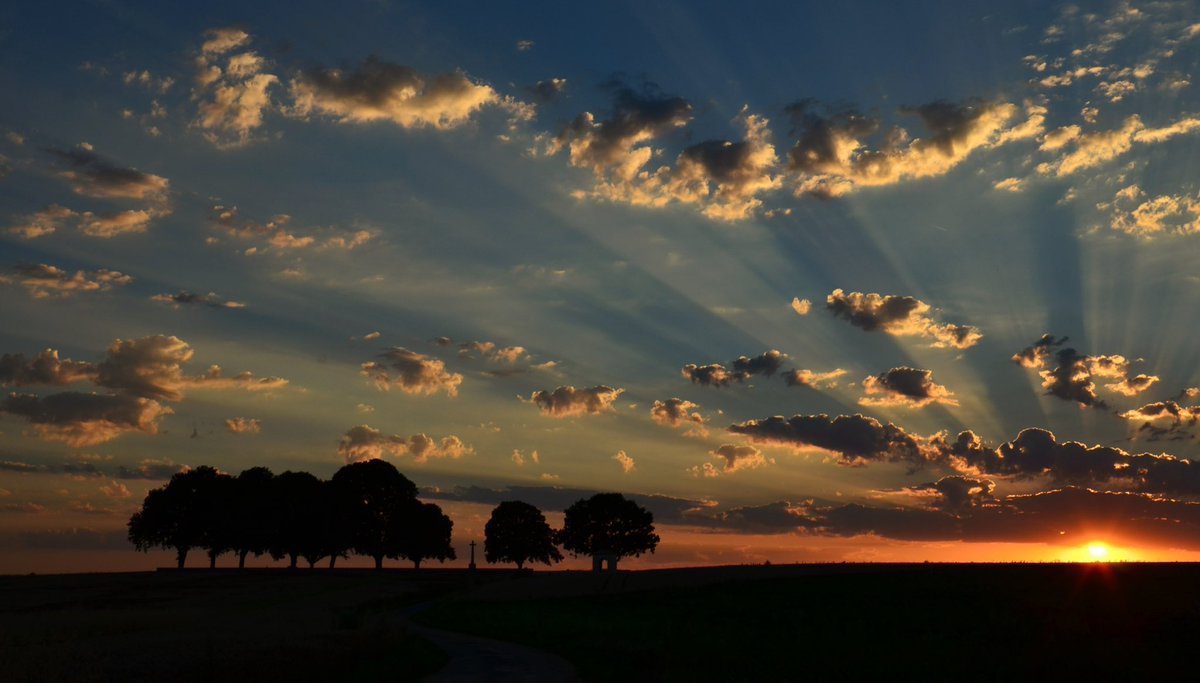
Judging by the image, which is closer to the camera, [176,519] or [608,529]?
[176,519]

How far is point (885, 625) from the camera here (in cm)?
5194

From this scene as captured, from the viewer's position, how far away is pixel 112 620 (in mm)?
59188

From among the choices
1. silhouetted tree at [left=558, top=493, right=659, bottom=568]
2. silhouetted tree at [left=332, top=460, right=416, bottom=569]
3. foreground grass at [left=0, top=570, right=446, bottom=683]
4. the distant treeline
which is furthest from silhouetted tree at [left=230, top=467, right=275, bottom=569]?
silhouetted tree at [left=558, top=493, right=659, bottom=568]

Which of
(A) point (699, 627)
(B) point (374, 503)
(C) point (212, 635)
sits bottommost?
(A) point (699, 627)

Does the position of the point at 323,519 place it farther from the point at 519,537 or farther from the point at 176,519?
the point at 519,537

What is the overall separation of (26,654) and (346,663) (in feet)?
41.4

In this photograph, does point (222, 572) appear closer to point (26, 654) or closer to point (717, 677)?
point (26, 654)

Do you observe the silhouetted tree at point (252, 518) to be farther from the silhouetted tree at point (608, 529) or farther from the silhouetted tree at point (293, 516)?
the silhouetted tree at point (608, 529)

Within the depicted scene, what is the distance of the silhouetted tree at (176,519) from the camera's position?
130 metres

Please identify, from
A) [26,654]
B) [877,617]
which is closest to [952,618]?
[877,617]

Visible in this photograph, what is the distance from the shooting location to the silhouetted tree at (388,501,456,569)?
14012cm

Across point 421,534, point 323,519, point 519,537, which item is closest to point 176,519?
point 323,519

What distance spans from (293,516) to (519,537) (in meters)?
37.5

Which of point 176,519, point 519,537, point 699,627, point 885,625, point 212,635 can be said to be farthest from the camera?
point 519,537
